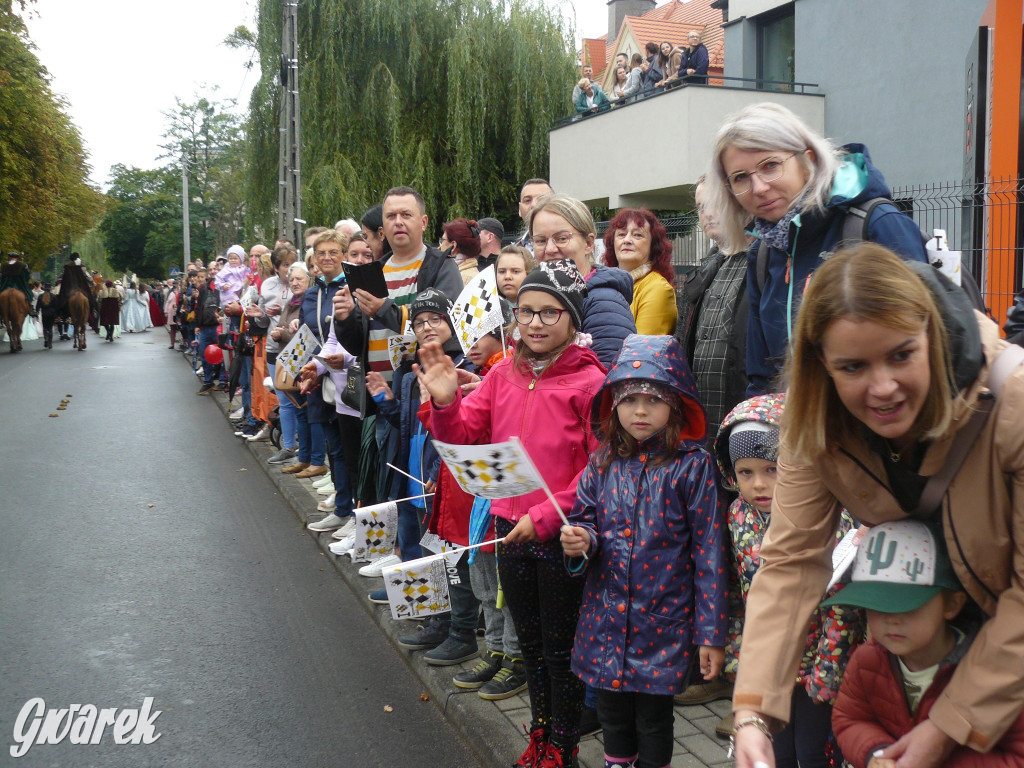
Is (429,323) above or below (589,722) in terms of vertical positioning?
above

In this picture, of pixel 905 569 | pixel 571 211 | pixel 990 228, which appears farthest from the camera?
pixel 990 228

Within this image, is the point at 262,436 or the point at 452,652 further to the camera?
the point at 262,436

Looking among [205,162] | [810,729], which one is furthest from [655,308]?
[205,162]

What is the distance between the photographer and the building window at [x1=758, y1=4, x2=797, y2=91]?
19078 millimetres

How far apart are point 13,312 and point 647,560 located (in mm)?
29338

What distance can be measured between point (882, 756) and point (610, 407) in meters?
1.70

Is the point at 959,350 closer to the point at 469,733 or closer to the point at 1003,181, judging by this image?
the point at 469,733

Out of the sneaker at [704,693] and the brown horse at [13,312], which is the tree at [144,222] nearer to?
the brown horse at [13,312]

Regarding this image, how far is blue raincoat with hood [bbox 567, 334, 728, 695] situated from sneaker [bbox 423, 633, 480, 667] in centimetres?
171

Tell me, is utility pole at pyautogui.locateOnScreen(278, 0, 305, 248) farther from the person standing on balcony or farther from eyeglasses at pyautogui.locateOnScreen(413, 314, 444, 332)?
eyeglasses at pyautogui.locateOnScreen(413, 314, 444, 332)

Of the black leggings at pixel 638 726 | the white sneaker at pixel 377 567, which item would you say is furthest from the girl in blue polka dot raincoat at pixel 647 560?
the white sneaker at pixel 377 567

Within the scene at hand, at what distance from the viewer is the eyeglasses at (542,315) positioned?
12.2 feet

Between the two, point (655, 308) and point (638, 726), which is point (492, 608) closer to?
point (638, 726)

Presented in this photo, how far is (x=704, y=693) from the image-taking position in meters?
4.27
